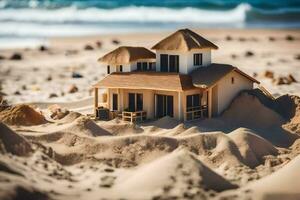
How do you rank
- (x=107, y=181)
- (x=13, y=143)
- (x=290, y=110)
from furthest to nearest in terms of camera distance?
(x=290, y=110), (x=13, y=143), (x=107, y=181)

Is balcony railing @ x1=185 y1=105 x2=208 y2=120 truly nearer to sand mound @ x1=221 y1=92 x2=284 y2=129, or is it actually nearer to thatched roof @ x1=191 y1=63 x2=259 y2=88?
sand mound @ x1=221 y1=92 x2=284 y2=129

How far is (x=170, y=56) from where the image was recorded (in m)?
24.8

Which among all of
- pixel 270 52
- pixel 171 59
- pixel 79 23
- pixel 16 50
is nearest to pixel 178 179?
pixel 171 59

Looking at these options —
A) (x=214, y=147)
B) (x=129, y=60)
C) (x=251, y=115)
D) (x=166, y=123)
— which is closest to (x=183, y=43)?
(x=129, y=60)

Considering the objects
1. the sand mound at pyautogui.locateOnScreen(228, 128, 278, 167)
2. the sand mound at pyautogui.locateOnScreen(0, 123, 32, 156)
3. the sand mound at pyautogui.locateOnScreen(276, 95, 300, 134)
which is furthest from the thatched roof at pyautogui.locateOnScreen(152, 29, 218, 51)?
the sand mound at pyautogui.locateOnScreen(0, 123, 32, 156)

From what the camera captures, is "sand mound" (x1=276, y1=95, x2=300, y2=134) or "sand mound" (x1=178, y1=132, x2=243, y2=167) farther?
"sand mound" (x1=276, y1=95, x2=300, y2=134)

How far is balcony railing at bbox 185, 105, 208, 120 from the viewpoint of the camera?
23719mm


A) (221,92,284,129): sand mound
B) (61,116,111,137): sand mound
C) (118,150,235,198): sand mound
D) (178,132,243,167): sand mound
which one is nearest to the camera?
(118,150,235,198): sand mound

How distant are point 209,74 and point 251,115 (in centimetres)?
226

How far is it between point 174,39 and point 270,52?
2626 centimetres

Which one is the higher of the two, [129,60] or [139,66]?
[129,60]

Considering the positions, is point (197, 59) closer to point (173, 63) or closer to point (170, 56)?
point (173, 63)

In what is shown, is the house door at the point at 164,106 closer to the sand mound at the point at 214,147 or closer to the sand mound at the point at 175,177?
the sand mound at the point at 214,147

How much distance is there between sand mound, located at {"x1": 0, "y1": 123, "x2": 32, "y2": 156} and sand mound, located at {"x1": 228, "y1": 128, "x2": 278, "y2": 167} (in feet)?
22.3
